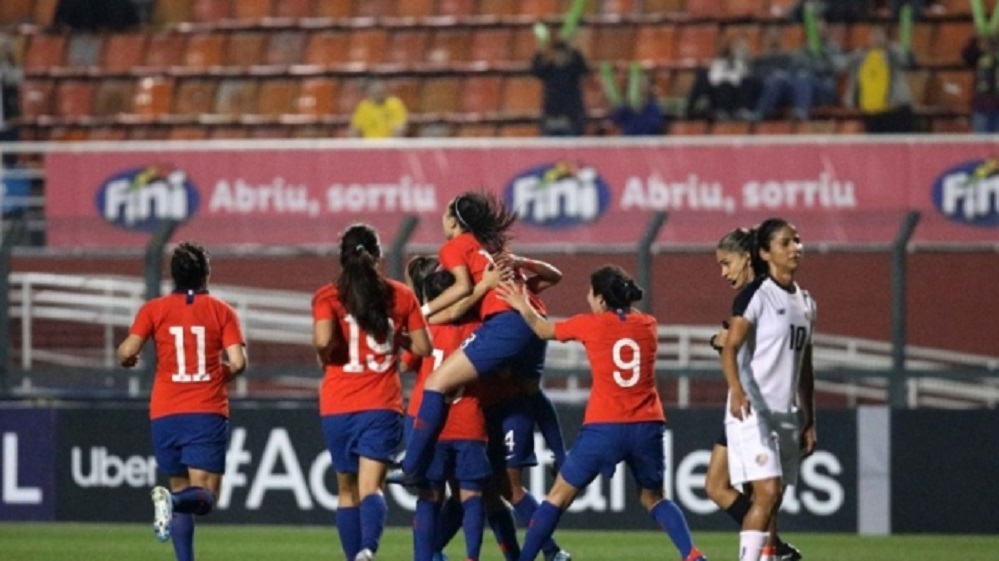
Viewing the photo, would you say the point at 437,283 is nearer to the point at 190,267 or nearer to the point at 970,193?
the point at 190,267

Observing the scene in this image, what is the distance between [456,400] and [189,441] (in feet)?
4.77

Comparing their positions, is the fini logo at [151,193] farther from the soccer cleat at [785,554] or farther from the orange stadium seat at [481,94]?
the soccer cleat at [785,554]

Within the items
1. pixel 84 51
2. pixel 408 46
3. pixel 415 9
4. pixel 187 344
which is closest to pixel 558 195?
pixel 408 46

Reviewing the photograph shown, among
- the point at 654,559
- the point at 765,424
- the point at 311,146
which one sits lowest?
the point at 654,559

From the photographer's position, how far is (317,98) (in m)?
25.1

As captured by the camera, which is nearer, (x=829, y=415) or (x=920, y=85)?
(x=829, y=415)

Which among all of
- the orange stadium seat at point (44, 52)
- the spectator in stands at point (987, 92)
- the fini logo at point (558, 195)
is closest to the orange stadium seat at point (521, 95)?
the fini logo at point (558, 195)

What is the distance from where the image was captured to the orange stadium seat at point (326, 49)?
84.4 ft

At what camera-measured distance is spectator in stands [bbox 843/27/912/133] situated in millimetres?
22141

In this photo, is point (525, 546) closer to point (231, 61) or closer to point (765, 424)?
point (765, 424)

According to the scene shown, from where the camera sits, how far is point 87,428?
58.1 ft

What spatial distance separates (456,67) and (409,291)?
13644 millimetres

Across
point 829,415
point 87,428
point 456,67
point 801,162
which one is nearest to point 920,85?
point 801,162

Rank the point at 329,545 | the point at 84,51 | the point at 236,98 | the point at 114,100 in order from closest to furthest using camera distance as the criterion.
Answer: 1. the point at 329,545
2. the point at 236,98
3. the point at 114,100
4. the point at 84,51
